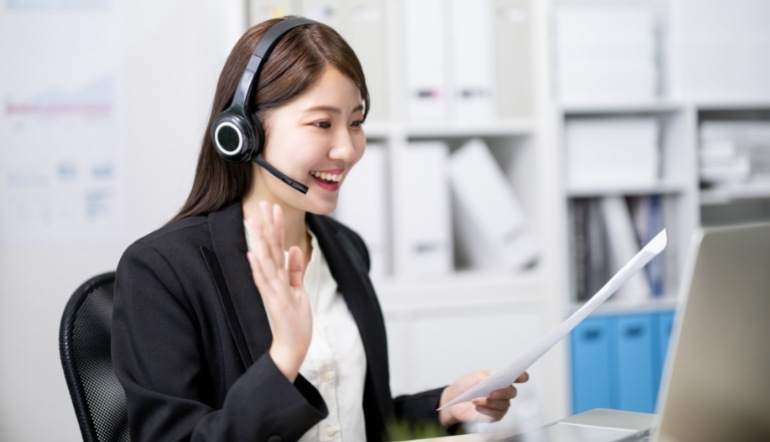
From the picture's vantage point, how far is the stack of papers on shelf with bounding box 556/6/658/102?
2.54 meters

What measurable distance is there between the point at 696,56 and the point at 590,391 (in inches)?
43.3

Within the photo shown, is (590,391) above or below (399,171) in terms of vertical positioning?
below

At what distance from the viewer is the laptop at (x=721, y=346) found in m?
0.80

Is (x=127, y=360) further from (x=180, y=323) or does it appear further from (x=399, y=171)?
(x=399, y=171)

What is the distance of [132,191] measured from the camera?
9.14ft

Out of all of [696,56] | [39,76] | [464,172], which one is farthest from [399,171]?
[39,76]

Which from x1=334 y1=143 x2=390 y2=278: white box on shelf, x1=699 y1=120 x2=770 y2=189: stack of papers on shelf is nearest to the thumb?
x1=334 y1=143 x2=390 y2=278: white box on shelf

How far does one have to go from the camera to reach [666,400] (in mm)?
801

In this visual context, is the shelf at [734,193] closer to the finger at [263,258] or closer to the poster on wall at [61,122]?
the poster on wall at [61,122]

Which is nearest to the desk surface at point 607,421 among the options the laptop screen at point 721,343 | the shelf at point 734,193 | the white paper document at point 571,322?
the white paper document at point 571,322

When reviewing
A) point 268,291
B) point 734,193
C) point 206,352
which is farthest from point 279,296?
point 734,193

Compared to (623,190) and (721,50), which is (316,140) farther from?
(721,50)

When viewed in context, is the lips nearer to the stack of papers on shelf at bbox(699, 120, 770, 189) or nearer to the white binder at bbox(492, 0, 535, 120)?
the white binder at bbox(492, 0, 535, 120)

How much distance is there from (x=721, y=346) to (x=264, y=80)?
2.47 ft
